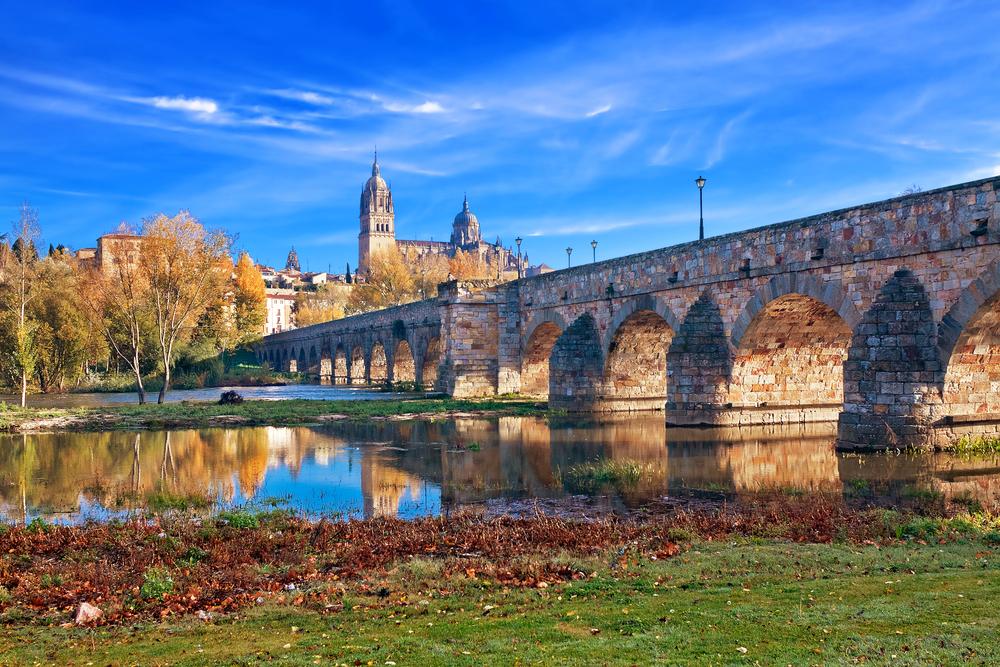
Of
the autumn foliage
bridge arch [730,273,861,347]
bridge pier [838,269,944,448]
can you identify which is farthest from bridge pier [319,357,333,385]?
the autumn foliage

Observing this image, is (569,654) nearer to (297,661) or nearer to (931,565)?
(297,661)

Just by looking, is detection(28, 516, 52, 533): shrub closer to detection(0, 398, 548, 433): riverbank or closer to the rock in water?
the rock in water

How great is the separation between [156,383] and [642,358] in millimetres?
28247

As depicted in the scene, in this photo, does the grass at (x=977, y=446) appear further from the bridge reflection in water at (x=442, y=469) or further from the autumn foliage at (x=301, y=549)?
the autumn foliage at (x=301, y=549)

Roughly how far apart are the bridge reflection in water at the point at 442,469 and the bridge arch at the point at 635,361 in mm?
5877

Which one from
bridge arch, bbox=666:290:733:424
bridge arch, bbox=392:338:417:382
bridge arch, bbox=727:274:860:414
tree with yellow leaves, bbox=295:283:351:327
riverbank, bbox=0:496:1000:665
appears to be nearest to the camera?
riverbank, bbox=0:496:1000:665

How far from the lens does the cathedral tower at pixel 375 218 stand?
177m

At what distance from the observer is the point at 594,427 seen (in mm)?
24156

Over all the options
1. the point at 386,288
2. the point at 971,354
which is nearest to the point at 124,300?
the point at 971,354

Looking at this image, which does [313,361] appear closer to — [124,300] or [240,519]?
[124,300]

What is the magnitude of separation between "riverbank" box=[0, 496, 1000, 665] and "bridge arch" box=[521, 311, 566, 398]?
2325 cm

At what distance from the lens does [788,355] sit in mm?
23188

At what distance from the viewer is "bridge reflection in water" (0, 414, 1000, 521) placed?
12.7 metres

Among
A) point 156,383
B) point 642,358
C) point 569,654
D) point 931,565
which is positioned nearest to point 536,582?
point 569,654
